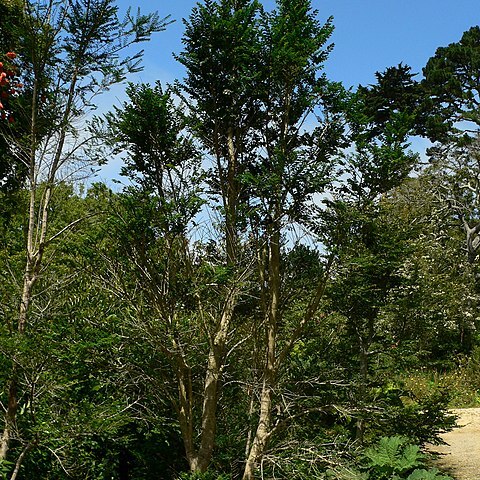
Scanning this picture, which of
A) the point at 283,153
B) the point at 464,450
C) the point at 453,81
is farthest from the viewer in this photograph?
the point at 453,81

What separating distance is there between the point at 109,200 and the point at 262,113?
1.73 metres

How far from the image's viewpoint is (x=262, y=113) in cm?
548

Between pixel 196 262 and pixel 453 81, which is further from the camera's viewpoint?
pixel 453 81

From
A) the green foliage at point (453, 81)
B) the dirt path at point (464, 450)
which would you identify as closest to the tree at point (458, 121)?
the green foliage at point (453, 81)

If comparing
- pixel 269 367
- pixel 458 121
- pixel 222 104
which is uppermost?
pixel 458 121

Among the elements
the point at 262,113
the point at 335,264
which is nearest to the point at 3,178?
the point at 262,113

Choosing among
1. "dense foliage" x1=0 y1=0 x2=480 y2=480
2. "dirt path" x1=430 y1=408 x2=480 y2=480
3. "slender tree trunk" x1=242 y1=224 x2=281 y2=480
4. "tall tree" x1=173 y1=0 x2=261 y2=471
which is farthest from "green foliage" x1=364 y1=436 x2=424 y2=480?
"tall tree" x1=173 y1=0 x2=261 y2=471

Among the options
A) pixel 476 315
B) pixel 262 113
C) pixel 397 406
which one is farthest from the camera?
pixel 476 315

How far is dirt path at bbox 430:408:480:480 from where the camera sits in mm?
7215

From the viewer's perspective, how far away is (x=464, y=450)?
8555 millimetres

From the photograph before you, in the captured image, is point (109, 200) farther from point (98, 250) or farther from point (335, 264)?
point (335, 264)

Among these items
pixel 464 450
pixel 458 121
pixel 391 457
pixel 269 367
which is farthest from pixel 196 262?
pixel 458 121

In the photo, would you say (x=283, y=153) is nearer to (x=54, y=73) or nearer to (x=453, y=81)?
(x=54, y=73)

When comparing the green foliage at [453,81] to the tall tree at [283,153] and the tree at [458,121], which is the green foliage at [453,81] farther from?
the tall tree at [283,153]
